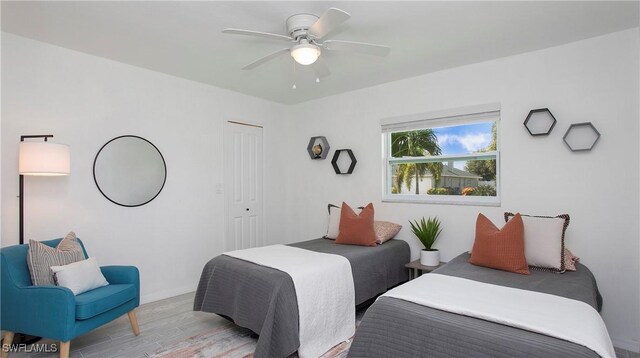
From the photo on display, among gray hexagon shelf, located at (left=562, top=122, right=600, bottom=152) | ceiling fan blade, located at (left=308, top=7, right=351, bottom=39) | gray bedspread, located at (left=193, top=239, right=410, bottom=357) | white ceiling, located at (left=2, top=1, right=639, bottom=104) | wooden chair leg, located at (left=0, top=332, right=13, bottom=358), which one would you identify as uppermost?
white ceiling, located at (left=2, top=1, right=639, bottom=104)

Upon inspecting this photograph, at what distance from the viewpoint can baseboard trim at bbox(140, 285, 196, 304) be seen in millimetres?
3531

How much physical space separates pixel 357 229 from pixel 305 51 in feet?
6.34

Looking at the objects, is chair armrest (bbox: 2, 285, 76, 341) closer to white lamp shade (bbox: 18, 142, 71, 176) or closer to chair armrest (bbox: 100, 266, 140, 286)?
chair armrest (bbox: 100, 266, 140, 286)

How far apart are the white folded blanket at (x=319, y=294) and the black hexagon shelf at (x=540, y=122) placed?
2.06m

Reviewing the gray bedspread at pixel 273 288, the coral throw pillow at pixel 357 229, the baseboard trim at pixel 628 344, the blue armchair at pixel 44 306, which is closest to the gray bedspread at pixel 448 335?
the gray bedspread at pixel 273 288

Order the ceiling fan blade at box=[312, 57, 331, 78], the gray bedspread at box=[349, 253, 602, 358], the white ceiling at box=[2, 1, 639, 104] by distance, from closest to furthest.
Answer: the gray bedspread at box=[349, 253, 602, 358] → the white ceiling at box=[2, 1, 639, 104] → the ceiling fan blade at box=[312, 57, 331, 78]

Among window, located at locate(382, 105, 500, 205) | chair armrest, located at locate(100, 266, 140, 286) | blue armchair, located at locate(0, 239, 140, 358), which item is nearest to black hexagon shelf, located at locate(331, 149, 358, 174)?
window, located at locate(382, 105, 500, 205)

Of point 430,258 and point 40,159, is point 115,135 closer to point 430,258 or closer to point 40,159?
point 40,159

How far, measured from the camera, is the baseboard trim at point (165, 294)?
139 inches

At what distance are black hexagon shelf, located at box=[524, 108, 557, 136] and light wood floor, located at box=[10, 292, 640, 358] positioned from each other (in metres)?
1.83

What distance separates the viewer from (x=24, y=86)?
9.23ft

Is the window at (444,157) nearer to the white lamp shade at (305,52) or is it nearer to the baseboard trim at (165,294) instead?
the white lamp shade at (305,52)

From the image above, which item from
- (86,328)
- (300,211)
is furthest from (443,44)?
(86,328)

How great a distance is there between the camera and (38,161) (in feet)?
8.18
